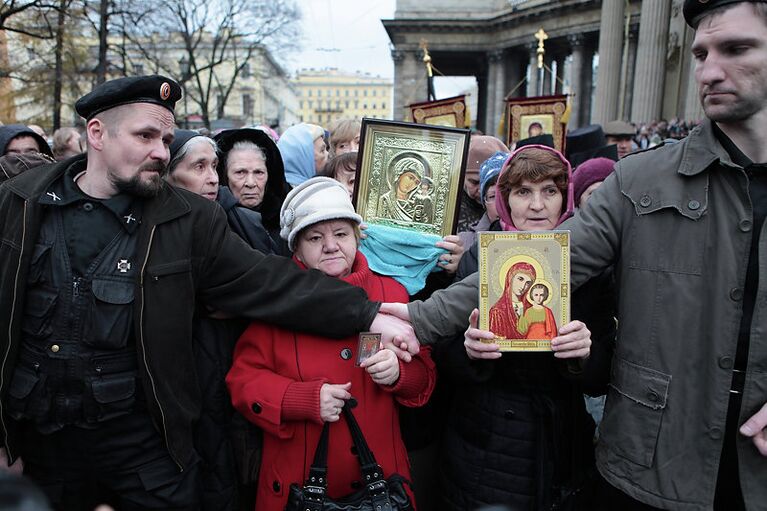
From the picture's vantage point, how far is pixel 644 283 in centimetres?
224

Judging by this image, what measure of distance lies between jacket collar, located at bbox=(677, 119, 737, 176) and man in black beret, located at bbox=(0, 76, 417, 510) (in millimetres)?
2018

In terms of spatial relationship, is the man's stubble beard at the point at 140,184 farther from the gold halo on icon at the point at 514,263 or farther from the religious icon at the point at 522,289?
the gold halo on icon at the point at 514,263

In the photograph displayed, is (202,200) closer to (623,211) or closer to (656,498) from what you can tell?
(623,211)

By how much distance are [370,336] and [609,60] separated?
93.4ft

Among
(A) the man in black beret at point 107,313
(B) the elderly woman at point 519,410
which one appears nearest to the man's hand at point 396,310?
(B) the elderly woman at point 519,410

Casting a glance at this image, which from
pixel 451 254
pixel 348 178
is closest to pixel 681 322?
pixel 451 254

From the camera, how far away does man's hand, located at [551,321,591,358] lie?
7.81ft

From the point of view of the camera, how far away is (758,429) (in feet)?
6.51

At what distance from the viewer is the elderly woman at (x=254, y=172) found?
13.4 ft

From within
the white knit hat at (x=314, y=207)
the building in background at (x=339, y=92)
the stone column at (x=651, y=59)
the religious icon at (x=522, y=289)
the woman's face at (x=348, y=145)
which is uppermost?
the building in background at (x=339, y=92)

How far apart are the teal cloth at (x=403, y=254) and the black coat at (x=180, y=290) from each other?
412mm

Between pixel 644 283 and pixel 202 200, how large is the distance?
196 cm

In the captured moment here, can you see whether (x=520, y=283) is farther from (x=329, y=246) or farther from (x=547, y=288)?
(x=329, y=246)

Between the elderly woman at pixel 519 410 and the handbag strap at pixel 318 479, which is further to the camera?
the elderly woman at pixel 519 410
